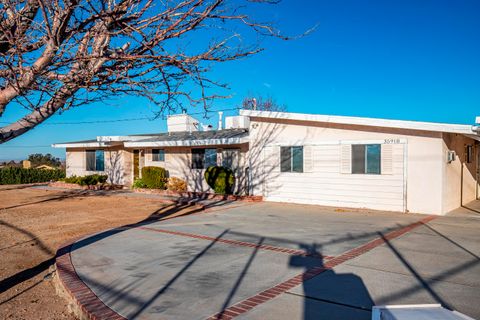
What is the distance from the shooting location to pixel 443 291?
511 cm

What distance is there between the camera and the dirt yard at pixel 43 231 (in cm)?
554

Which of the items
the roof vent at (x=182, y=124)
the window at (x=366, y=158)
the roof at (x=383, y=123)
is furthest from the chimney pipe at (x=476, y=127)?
the roof vent at (x=182, y=124)

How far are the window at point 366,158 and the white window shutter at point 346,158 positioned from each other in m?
0.13

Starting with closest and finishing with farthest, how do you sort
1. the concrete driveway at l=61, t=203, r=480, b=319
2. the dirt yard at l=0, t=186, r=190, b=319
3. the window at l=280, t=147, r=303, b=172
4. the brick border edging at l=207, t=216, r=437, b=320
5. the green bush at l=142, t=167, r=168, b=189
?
the brick border edging at l=207, t=216, r=437, b=320 < the concrete driveway at l=61, t=203, r=480, b=319 < the dirt yard at l=0, t=186, r=190, b=319 < the window at l=280, t=147, r=303, b=172 < the green bush at l=142, t=167, r=168, b=189

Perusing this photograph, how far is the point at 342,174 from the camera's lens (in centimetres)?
1388

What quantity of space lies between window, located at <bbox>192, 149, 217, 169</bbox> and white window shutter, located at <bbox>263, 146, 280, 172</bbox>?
3.46 meters

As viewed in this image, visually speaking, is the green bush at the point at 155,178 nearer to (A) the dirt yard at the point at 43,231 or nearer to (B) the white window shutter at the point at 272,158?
(A) the dirt yard at the point at 43,231

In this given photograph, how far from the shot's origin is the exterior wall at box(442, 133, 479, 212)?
12.4 m

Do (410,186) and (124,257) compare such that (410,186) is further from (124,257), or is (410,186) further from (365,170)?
(124,257)

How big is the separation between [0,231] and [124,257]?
573 centimetres

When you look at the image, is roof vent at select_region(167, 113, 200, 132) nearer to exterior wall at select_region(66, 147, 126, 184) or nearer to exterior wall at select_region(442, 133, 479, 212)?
exterior wall at select_region(66, 147, 126, 184)

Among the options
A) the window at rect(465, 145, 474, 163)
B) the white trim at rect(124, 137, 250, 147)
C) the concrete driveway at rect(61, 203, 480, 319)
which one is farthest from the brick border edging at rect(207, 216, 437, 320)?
the white trim at rect(124, 137, 250, 147)

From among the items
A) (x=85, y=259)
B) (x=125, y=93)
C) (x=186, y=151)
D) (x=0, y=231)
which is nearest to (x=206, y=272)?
(x=85, y=259)

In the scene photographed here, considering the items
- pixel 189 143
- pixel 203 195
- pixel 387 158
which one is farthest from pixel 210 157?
pixel 387 158
